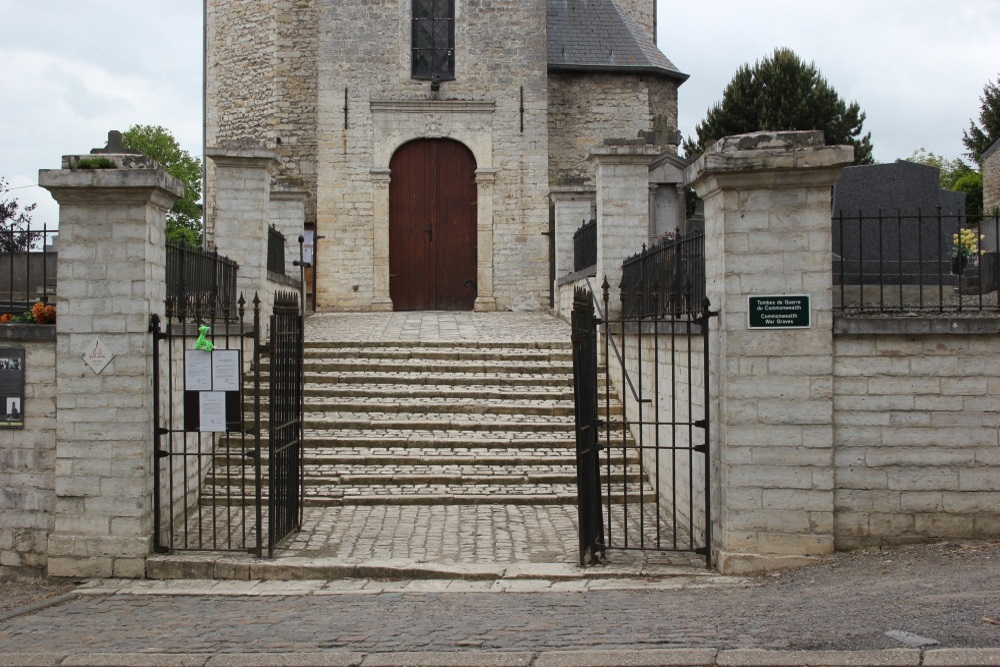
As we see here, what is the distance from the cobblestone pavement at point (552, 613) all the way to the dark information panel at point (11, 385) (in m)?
1.42

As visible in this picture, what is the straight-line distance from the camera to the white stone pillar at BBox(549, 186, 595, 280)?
15.0 metres

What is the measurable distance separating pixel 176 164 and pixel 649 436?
42.1m

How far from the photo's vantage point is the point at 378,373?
1127cm

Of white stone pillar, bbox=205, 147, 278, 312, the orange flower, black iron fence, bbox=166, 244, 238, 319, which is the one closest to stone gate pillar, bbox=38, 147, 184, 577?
the orange flower

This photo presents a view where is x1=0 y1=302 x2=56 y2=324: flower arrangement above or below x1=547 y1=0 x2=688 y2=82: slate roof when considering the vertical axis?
below

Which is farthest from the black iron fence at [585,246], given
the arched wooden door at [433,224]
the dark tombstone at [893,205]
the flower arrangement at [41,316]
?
the flower arrangement at [41,316]

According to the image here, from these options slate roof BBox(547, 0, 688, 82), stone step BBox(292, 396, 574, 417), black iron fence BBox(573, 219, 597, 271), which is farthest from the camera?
slate roof BBox(547, 0, 688, 82)

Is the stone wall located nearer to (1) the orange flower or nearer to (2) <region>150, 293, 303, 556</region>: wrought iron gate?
(2) <region>150, 293, 303, 556</region>: wrought iron gate

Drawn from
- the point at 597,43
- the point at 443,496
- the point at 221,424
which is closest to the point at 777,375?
the point at 443,496

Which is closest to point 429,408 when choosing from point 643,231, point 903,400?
point 643,231

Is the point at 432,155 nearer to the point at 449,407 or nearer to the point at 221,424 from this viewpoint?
the point at 449,407

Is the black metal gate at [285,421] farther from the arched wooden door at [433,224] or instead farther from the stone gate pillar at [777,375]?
the arched wooden door at [433,224]

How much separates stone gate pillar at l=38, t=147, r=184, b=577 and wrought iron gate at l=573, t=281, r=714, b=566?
308 centimetres

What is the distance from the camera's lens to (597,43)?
21.8 m
